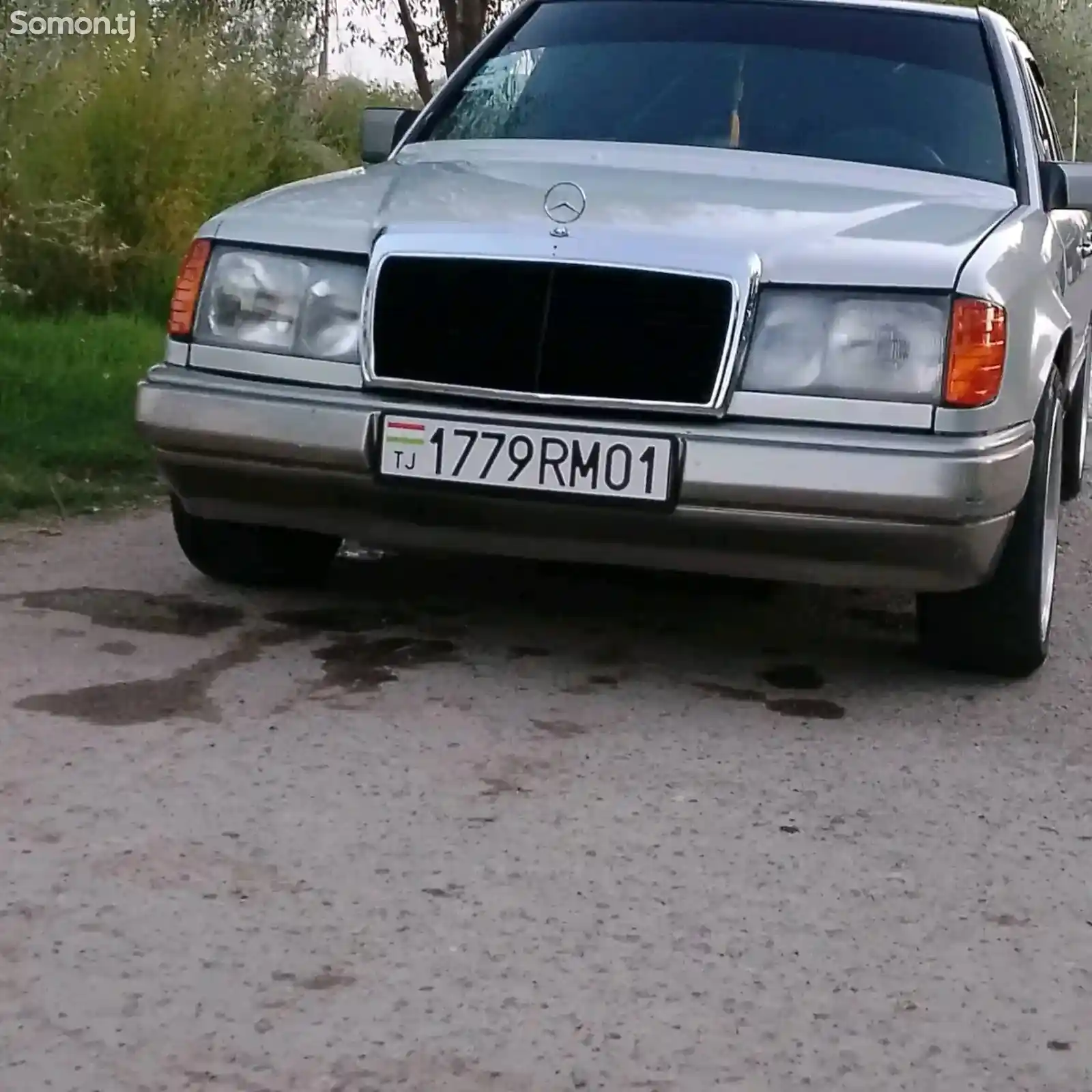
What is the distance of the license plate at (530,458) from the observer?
3.59 metres

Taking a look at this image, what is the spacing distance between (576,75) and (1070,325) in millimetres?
1478

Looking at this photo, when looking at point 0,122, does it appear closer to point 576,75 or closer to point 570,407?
point 576,75

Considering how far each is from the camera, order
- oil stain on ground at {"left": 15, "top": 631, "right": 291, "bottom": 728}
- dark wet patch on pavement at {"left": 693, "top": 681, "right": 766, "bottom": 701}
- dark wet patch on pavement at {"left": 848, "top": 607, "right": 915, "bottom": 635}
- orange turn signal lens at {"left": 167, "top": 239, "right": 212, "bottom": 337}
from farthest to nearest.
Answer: dark wet patch on pavement at {"left": 848, "top": 607, "right": 915, "bottom": 635}
orange turn signal lens at {"left": 167, "top": 239, "right": 212, "bottom": 337}
dark wet patch on pavement at {"left": 693, "top": 681, "right": 766, "bottom": 701}
oil stain on ground at {"left": 15, "top": 631, "right": 291, "bottom": 728}

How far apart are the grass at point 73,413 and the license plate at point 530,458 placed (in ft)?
7.11

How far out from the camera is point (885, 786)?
3.37 m

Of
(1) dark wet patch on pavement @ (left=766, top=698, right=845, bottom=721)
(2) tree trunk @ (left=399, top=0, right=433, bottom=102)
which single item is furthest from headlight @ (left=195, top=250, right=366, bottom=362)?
(2) tree trunk @ (left=399, top=0, right=433, bottom=102)

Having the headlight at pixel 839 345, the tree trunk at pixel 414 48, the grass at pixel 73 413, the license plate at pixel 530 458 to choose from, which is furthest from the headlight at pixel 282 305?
the tree trunk at pixel 414 48

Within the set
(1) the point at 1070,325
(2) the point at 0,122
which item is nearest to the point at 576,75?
(1) the point at 1070,325

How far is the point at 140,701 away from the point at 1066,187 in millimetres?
2546

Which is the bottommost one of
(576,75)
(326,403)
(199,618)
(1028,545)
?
(199,618)

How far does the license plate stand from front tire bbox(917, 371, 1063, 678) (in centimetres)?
83

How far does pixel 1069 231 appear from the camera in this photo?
5.02 m

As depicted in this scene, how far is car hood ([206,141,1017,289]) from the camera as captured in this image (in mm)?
3656

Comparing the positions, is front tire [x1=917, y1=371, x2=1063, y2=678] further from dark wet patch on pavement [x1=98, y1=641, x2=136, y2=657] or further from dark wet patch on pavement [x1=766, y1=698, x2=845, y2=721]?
dark wet patch on pavement [x1=98, y1=641, x2=136, y2=657]
